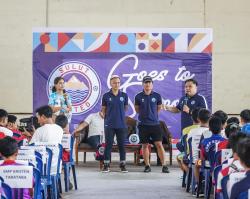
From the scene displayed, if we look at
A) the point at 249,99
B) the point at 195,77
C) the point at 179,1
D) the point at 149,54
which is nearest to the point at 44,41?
the point at 149,54

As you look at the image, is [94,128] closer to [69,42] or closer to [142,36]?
[69,42]

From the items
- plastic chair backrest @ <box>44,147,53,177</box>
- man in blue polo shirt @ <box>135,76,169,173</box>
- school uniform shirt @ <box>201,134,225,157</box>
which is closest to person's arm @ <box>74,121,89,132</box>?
man in blue polo shirt @ <box>135,76,169,173</box>

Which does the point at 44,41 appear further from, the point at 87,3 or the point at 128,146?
the point at 87,3

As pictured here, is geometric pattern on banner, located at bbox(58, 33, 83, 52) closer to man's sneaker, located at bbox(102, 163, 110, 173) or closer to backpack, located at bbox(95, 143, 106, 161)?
backpack, located at bbox(95, 143, 106, 161)

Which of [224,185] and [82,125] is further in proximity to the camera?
[82,125]

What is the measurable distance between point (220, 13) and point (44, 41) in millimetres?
4677

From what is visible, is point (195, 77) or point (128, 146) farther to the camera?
point (195, 77)

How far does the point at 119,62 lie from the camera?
39.7ft

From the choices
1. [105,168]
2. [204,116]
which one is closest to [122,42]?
[105,168]

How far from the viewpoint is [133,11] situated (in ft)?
48.6

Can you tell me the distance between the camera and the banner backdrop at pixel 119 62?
1187 cm

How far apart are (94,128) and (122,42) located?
1.64 metres

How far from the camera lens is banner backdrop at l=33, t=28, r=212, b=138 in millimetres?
11867

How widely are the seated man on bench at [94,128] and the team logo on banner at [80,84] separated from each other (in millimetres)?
519
